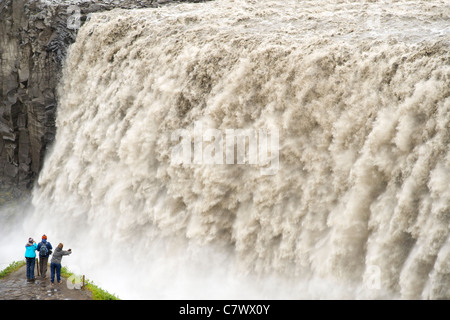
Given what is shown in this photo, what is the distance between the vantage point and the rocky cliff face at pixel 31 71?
22.8 meters

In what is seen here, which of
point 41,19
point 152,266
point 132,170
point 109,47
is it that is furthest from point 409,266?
point 41,19

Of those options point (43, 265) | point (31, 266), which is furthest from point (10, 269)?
point (43, 265)

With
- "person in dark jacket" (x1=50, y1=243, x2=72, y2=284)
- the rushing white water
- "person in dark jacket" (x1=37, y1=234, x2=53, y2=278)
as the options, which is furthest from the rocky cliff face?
"person in dark jacket" (x1=50, y1=243, x2=72, y2=284)

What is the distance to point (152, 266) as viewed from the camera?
1553 cm

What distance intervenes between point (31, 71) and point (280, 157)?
1496 cm

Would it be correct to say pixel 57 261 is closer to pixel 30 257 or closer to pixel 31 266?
pixel 30 257

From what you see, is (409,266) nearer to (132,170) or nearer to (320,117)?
(320,117)

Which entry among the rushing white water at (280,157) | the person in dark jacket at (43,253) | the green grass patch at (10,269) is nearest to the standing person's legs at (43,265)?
the person in dark jacket at (43,253)

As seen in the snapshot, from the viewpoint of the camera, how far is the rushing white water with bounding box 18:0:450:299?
10508 mm

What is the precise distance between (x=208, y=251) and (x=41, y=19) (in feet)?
46.7

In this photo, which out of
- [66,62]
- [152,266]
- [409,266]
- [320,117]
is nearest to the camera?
[409,266]

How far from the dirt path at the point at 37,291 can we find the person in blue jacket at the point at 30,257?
0.61ft

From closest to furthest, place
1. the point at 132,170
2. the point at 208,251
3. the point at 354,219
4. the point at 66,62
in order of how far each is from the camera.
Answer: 1. the point at 354,219
2. the point at 208,251
3. the point at 132,170
4. the point at 66,62

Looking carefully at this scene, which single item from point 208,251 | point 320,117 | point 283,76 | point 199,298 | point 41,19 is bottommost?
point 199,298
